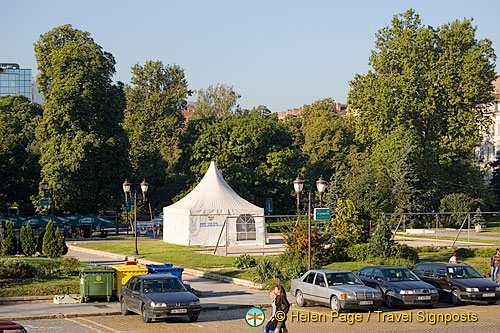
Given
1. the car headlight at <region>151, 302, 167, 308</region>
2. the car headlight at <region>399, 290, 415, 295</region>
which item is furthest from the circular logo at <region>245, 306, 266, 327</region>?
the car headlight at <region>399, 290, 415, 295</region>

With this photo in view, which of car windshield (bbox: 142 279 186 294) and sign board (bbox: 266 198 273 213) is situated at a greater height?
sign board (bbox: 266 198 273 213)

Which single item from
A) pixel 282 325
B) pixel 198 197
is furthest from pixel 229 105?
pixel 282 325

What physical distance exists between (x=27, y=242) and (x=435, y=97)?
4862 cm

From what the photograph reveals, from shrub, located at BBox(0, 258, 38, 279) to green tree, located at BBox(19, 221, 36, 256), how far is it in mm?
8933

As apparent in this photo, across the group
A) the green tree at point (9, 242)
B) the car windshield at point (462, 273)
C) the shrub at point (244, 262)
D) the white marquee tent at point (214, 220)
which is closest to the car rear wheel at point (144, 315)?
the car windshield at point (462, 273)

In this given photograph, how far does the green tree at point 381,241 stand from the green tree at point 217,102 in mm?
79568

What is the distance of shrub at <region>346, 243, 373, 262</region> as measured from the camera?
3488 centimetres

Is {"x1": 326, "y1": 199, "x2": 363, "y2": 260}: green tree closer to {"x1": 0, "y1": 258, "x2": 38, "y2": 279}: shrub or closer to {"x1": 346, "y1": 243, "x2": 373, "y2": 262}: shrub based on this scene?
{"x1": 346, "y1": 243, "x2": 373, "y2": 262}: shrub

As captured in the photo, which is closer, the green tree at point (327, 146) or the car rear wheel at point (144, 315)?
the car rear wheel at point (144, 315)

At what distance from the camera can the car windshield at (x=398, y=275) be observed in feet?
79.7

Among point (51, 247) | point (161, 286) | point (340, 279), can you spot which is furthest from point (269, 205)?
point (161, 286)

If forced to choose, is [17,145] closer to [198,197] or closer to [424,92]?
[198,197]

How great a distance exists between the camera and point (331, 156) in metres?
92.4

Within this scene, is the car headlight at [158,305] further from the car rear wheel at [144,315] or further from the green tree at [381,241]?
the green tree at [381,241]
